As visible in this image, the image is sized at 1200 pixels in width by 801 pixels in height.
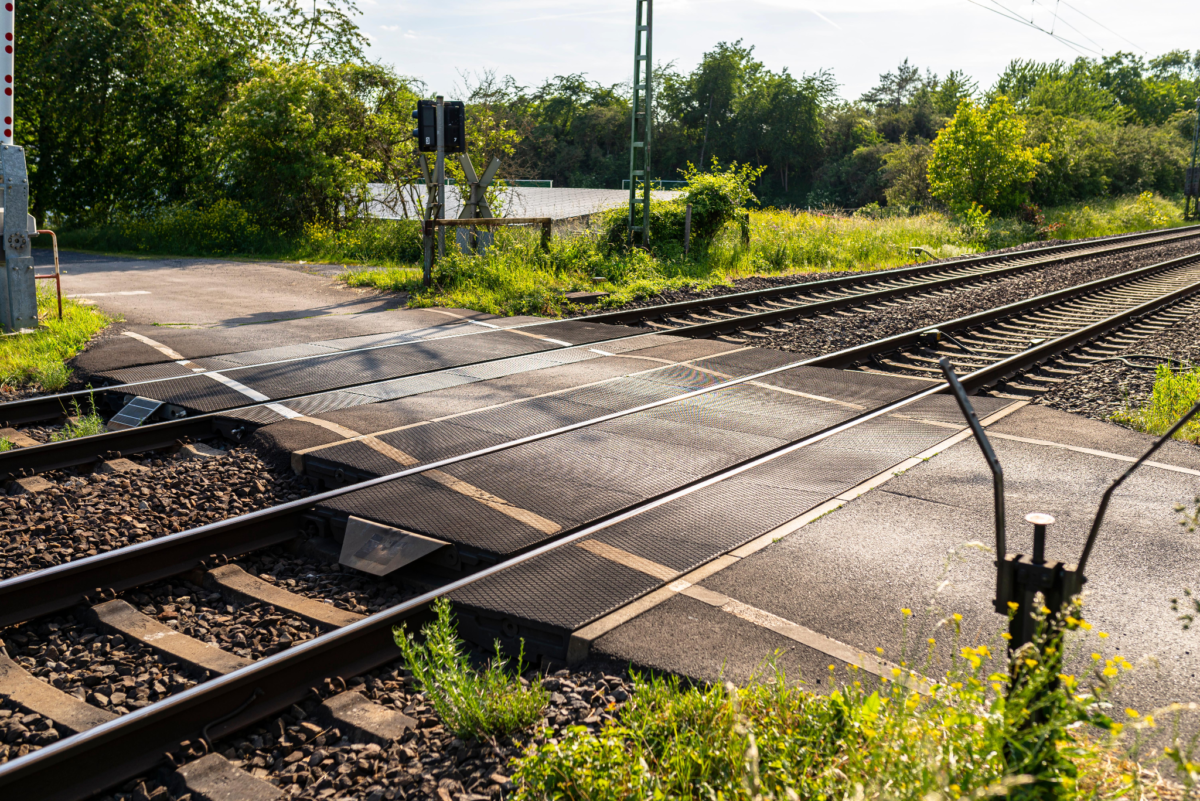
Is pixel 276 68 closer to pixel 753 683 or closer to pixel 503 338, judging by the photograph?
pixel 503 338

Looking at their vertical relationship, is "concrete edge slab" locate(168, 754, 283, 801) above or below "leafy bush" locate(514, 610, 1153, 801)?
below

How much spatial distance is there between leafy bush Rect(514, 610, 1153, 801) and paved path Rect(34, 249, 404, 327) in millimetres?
10336

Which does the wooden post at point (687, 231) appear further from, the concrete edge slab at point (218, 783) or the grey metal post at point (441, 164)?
the concrete edge slab at point (218, 783)

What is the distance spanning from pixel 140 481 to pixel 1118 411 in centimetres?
771

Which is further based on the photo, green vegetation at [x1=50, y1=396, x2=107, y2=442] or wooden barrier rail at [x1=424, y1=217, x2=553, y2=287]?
wooden barrier rail at [x1=424, y1=217, x2=553, y2=287]

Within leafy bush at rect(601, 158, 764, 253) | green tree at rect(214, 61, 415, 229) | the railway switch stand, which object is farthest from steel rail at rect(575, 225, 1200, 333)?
green tree at rect(214, 61, 415, 229)

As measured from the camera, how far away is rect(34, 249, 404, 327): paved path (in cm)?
1262

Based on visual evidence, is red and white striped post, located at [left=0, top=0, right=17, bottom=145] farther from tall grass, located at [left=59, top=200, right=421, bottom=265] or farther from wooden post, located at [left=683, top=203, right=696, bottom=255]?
wooden post, located at [left=683, top=203, right=696, bottom=255]

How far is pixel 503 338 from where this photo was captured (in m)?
11.0

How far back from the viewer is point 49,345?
965 cm

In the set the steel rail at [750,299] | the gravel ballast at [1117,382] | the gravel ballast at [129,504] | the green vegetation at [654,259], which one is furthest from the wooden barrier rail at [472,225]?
the gravel ballast at [1117,382]

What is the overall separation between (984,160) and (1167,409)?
36005mm

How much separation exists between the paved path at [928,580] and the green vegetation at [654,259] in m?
8.47

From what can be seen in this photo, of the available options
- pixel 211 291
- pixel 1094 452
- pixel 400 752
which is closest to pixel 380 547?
pixel 400 752
